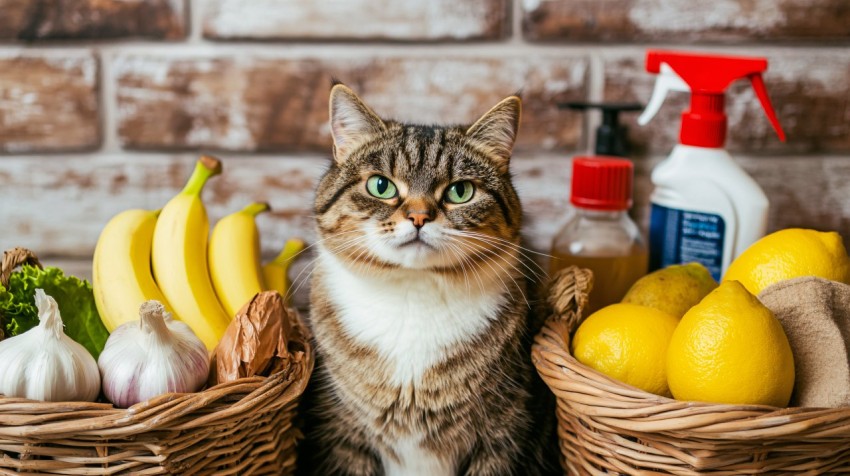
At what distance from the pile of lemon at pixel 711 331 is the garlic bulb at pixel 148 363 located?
450 millimetres

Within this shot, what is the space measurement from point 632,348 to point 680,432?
136mm

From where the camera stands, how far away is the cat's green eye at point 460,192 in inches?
35.0

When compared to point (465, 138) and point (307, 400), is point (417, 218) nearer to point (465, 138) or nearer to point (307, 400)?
point (465, 138)

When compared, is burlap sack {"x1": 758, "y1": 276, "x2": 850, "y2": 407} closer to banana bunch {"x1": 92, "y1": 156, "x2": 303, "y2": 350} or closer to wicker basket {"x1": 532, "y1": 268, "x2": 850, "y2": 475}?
wicker basket {"x1": 532, "y1": 268, "x2": 850, "y2": 475}

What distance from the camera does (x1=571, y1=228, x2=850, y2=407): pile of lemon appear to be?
725 mm

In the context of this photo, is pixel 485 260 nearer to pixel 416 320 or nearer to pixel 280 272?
pixel 416 320

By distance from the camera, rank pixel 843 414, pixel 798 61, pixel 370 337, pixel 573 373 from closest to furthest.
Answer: pixel 843 414 → pixel 573 373 → pixel 370 337 → pixel 798 61

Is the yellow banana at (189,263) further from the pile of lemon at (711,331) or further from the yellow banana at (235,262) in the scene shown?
the pile of lemon at (711,331)

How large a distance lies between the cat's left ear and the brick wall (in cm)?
36

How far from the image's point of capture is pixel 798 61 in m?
1.25

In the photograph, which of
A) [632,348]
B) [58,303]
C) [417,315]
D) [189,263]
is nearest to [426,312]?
[417,315]

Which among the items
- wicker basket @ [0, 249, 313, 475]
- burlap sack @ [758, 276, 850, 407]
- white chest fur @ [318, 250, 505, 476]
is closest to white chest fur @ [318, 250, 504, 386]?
white chest fur @ [318, 250, 505, 476]

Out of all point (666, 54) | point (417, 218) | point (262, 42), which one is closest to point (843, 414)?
point (417, 218)

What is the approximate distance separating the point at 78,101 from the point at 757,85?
44.1 inches
